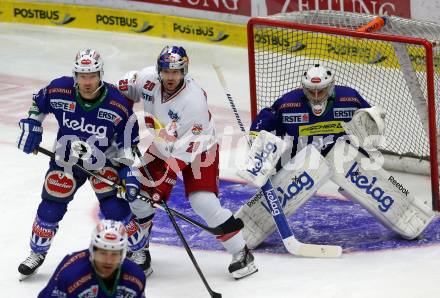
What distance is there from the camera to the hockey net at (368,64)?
7.80 meters

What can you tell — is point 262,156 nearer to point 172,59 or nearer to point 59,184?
point 172,59

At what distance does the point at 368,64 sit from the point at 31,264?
9.65 feet

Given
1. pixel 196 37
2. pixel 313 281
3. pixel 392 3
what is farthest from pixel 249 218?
pixel 196 37

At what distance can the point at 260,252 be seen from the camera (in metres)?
7.01

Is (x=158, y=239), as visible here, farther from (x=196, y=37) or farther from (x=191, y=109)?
(x=196, y=37)

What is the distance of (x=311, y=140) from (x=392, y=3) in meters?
2.96

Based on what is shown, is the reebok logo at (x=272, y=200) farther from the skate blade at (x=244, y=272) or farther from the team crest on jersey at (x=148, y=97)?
the team crest on jersey at (x=148, y=97)

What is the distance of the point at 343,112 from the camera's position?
7078 mm

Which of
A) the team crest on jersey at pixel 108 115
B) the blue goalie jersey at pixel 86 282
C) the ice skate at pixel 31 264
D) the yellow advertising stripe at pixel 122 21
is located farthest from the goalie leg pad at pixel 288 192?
the yellow advertising stripe at pixel 122 21

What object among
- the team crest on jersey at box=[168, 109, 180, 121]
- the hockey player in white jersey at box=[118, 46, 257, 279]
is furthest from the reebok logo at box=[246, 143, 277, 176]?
the team crest on jersey at box=[168, 109, 180, 121]

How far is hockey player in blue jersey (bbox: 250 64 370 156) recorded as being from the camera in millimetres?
7047

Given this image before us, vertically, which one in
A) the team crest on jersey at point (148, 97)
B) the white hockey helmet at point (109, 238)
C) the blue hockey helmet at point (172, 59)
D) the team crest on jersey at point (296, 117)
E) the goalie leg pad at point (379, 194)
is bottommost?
the goalie leg pad at point (379, 194)

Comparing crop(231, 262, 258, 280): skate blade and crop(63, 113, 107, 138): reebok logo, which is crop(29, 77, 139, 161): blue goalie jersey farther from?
crop(231, 262, 258, 280): skate blade

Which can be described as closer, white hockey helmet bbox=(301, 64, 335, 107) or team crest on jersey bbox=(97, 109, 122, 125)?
team crest on jersey bbox=(97, 109, 122, 125)
